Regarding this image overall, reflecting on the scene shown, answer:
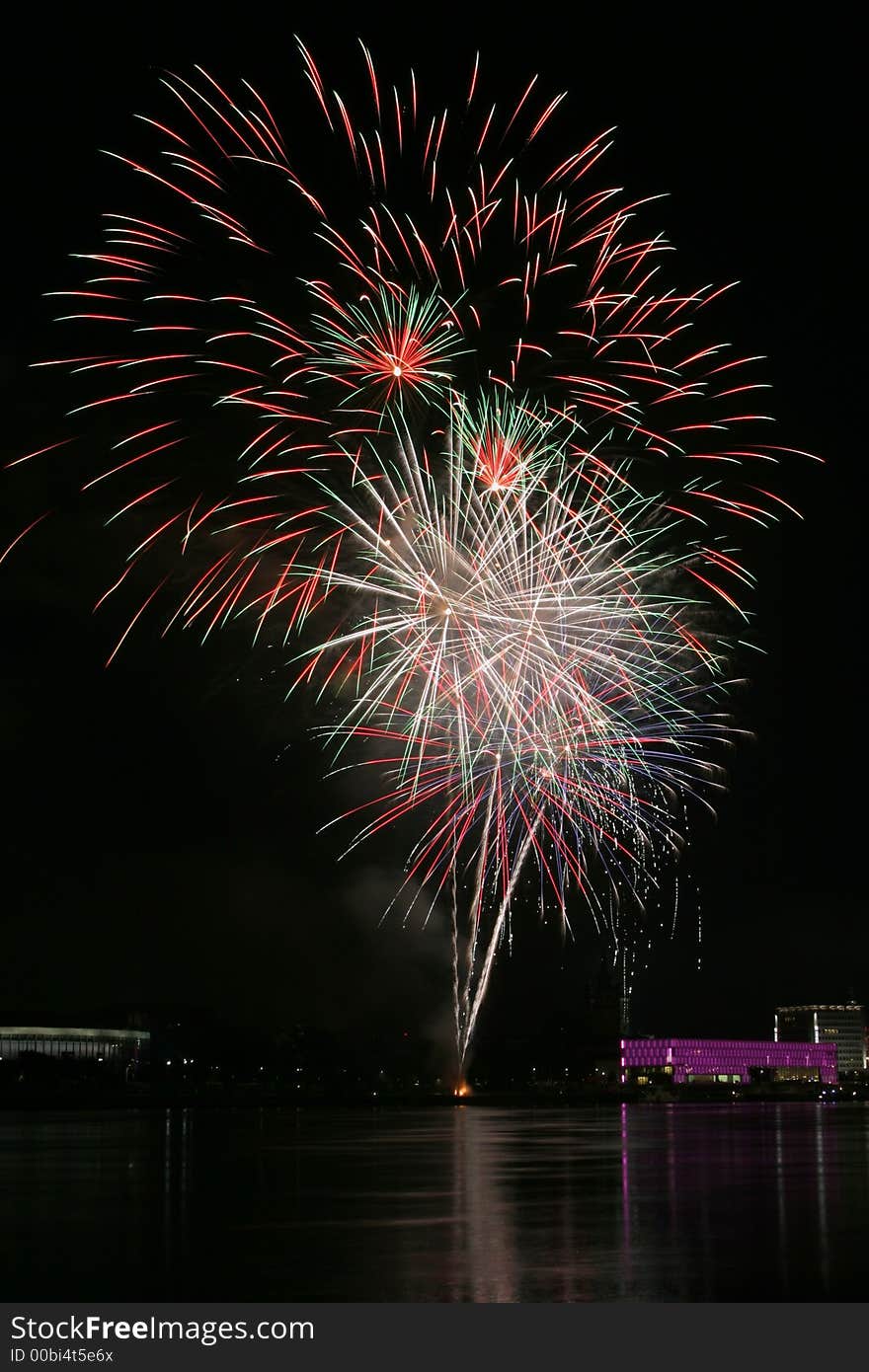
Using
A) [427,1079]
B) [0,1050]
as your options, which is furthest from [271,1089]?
[0,1050]

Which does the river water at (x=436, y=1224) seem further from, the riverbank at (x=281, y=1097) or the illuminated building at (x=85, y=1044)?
the illuminated building at (x=85, y=1044)

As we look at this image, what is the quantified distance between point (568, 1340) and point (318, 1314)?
205 cm

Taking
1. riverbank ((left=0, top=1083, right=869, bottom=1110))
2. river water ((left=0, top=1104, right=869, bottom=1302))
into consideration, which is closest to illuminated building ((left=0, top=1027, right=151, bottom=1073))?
riverbank ((left=0, top=1083, right=869, bottom=1110))

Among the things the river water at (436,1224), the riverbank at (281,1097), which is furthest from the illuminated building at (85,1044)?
the river water at (436,1224)

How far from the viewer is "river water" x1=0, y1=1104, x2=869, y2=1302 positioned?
42.4ft

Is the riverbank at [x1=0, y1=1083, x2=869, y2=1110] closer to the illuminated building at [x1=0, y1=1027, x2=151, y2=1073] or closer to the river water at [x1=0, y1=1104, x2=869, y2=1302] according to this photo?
the illuminated building at [x1=0, y1=1027, x2=151, y2=1073]

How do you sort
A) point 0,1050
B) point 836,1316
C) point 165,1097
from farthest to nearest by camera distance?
point 0,1050 < point 165,1097 < point 836,1316

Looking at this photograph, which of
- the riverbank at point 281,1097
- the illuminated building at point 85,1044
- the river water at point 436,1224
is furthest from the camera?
the illuminated building at point 85,1044

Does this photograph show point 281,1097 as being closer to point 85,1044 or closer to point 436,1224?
point 85,1044

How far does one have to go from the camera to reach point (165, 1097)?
89.4 m

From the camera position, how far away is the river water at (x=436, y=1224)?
1291 centimetres

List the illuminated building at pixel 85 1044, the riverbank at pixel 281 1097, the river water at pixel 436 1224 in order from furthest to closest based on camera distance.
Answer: the illuminated building at pixel 85 1044, the riverbank at pixel 281 1097, the river water at pixel 436 1224

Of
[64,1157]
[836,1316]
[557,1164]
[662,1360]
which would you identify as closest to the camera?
[662,1360]

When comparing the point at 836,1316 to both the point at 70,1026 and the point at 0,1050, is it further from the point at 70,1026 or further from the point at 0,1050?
the point at 70,1026
